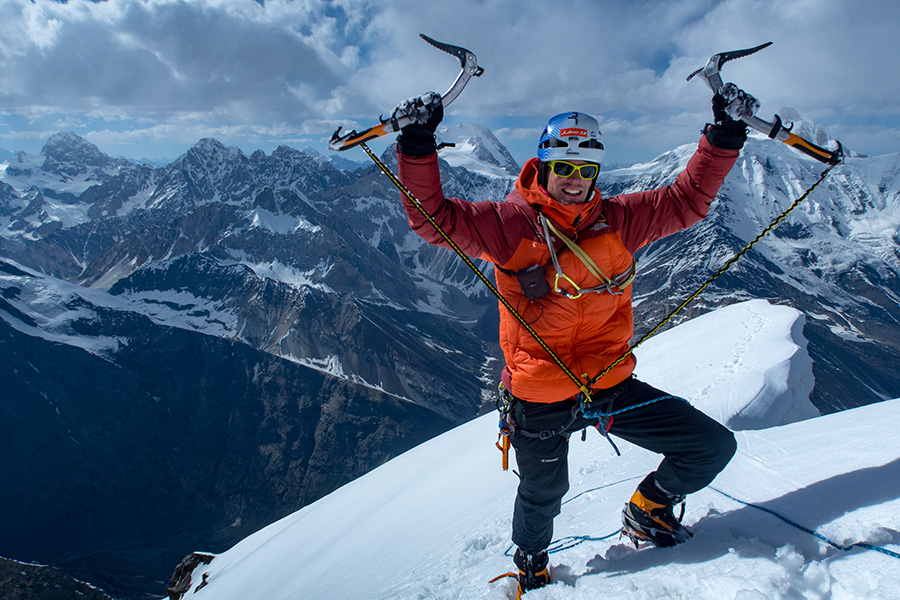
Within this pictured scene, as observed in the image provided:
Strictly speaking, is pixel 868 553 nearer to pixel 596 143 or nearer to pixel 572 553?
pixel 572 553

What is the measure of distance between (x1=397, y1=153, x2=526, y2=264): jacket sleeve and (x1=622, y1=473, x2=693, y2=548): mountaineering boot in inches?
114

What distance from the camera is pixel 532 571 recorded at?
517 cm

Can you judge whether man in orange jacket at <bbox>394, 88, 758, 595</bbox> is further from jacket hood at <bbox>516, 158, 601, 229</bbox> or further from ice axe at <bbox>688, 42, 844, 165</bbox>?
ice axe at <bbox>688, 42, 844, 165</bbox>

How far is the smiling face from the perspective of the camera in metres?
4.74

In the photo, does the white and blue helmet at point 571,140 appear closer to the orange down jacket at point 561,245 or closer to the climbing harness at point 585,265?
the orange down jacket at point 561,245

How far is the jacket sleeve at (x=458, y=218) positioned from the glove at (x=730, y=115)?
226 centimetres

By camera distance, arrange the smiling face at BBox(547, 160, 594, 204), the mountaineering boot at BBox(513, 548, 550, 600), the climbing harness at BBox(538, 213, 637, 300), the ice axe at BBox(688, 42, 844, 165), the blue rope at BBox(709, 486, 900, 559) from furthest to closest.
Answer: the mountaineering boot at BBox(513, 548, 550, 600), the ice axe at BBox(688, 42, 844, 165), the smiling face at BBox(547, 160, 594, 204), the climbing harness at BBox(538, 213, 637, 300), the blue rope at BBox(709, 486, 900, 559)

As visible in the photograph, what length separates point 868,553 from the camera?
3574 mm

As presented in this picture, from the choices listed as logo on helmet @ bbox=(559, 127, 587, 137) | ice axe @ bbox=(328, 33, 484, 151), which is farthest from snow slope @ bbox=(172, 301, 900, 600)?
ice axe @ bbox=(328, 33, 484, 151)

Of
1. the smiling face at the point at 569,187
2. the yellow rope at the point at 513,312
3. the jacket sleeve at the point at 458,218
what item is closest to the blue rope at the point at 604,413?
the yellow rope at the point at 513,312

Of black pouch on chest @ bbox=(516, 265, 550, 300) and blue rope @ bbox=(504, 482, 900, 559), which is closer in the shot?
blue rope @ bbox=(504, 482, 900, 559)

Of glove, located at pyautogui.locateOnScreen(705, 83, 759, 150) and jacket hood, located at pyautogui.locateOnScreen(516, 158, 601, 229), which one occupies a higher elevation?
glove, located at pyautogui.locateOnScreen(705, 83, 759, 150)

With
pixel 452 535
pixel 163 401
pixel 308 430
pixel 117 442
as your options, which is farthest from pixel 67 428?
pixel 452 535

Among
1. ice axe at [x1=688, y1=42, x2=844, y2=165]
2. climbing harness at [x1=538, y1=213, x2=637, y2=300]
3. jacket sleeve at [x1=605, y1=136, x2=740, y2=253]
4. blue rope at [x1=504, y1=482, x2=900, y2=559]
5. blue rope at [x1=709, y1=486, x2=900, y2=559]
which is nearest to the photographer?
blue rope at [x1=709, y1=486, x2=900, y2=559]
